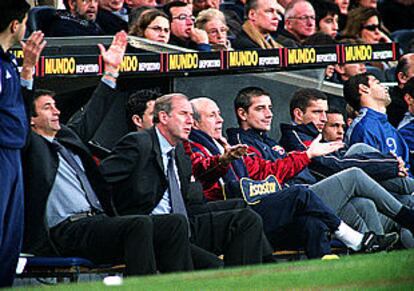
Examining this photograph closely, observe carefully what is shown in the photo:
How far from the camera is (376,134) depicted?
38.7 ft

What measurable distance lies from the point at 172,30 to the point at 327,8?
318 centimetres

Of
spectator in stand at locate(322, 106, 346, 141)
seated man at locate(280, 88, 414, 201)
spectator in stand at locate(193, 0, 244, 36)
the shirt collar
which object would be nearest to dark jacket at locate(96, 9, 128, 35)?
spectator in stand at locate(193, 0, 244, 36)

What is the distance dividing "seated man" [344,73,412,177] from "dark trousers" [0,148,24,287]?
4.57m

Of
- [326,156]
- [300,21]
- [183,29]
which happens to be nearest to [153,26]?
[183,29]

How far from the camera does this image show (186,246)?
920 centimetres

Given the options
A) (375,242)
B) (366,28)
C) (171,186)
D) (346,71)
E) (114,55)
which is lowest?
(375,242)

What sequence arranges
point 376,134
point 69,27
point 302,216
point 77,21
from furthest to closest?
1. point 77,21
2. point 69,27
3. point 376,134
4. point 302,216

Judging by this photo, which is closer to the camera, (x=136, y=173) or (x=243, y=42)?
(x=136, y=173)

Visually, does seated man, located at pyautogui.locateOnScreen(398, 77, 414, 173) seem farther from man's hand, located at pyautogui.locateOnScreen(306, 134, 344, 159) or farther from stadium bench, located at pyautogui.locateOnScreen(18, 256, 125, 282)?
stadium bench, located at pyautogui.locateOnScreen(18, 256, 125, 282)

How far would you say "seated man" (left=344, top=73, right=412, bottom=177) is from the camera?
1181 centimetres

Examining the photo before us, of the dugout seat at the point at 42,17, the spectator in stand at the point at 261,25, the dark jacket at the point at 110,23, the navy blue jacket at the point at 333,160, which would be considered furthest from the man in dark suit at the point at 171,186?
the spectator in stand at the point at 261,25

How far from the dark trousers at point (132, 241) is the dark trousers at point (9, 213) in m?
1.08

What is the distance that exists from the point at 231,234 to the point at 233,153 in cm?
61

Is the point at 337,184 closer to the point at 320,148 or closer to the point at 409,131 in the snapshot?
the point at 320,148
